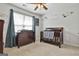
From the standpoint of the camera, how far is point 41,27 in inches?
97.6

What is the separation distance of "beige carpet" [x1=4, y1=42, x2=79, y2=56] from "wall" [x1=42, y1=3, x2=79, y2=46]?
14 cm

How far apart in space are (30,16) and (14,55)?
769 millimetres

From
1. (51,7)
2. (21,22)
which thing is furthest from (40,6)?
(21,22)

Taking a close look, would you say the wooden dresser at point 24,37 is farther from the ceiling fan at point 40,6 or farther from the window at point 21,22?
the ceiling fan at point 40,6

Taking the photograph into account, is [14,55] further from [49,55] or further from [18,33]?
[49,55]

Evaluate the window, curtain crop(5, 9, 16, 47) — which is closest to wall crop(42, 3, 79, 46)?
the window

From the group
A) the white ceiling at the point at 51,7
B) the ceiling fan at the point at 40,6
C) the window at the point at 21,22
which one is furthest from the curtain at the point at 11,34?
the ceiling fan at the point at 40,6

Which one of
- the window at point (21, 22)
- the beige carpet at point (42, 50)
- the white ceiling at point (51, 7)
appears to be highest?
the white ceiling at point (51, 7)

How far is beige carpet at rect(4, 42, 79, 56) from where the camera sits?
2.37 m

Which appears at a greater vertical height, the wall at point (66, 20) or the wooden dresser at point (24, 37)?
the wall at point (66, 20)

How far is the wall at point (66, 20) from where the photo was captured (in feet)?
7.79

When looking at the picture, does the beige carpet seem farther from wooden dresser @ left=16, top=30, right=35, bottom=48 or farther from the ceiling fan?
the ceiling fan

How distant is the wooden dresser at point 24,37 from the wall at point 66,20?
0.31 meters

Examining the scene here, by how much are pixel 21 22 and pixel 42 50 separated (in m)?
0.64
